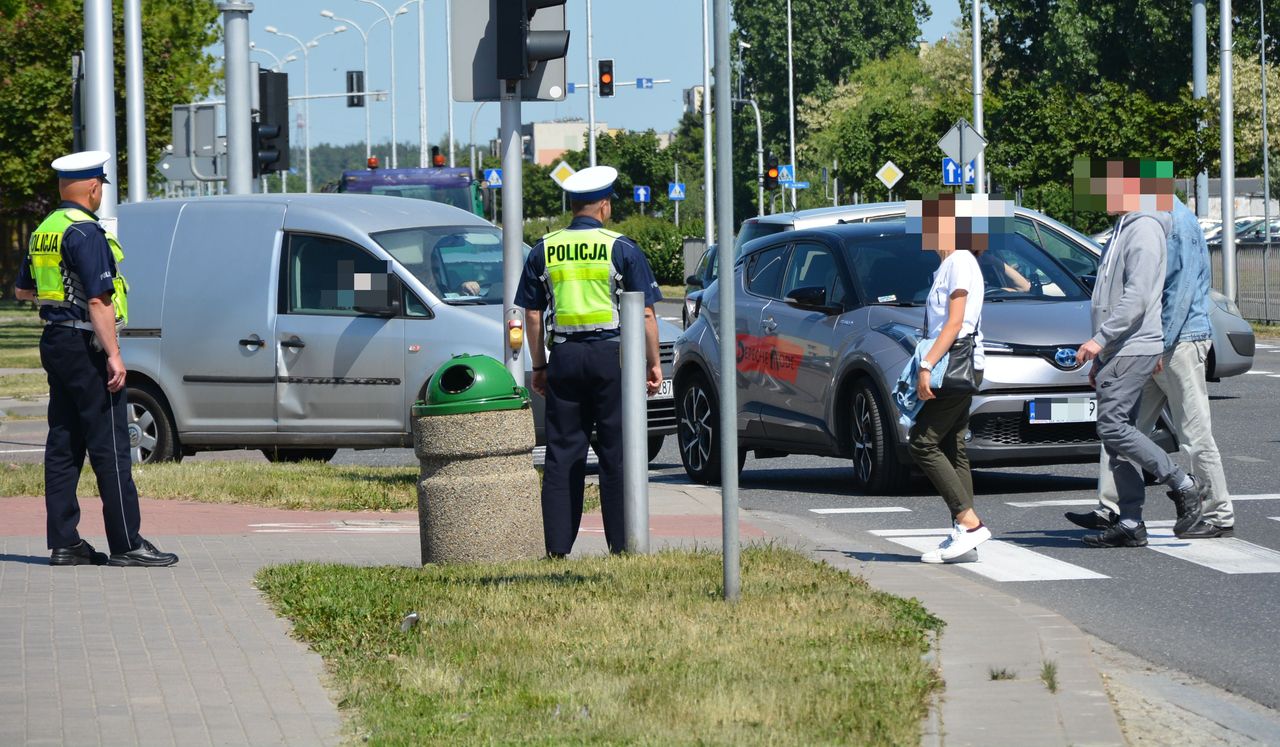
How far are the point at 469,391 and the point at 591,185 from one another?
1.06 meters

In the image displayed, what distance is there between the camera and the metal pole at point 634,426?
861 cm

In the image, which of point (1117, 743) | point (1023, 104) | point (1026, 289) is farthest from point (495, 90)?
point (1023, 104)

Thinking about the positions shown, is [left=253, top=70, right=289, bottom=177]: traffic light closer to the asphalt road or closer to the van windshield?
the van windshield

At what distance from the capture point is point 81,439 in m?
9.22

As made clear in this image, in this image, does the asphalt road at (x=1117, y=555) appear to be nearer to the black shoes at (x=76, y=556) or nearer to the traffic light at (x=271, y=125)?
the black shoes at (x=76, y=556)

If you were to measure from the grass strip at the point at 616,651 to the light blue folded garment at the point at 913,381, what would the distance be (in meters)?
0.82

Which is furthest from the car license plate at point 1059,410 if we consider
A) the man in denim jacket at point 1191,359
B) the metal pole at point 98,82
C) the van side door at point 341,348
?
the metal pole at point 98,82

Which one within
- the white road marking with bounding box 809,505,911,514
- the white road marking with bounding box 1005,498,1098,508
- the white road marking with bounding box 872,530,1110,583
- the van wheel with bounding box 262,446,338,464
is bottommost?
the van wheel with bounding box 262,446,338,464

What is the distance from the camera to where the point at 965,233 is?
912 cm

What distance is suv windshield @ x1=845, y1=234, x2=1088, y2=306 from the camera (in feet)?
41.4

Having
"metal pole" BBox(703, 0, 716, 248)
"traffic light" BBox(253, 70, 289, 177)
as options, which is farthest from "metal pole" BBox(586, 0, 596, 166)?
"traffic light" BBox(253, 70, 289, 177)

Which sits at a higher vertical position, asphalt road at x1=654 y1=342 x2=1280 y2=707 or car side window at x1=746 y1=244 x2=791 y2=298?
car side window at x1=746 y1=244 x2=791 y2=298

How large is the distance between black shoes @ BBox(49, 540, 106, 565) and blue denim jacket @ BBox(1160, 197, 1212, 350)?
5096 mm

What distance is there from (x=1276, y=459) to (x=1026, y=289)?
2.43 meters
